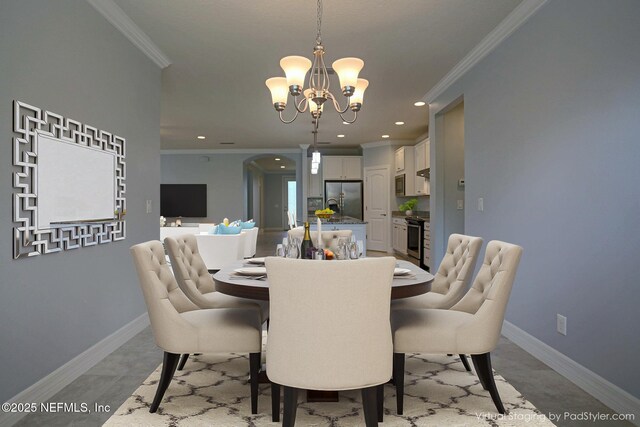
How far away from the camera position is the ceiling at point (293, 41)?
3.17 meters

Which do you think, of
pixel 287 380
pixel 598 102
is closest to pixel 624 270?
pixel 598 102

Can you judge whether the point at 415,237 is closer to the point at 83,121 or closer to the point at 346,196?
the point at 346,196

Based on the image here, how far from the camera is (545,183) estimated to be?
9.84 ft

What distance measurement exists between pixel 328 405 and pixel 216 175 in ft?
29.3

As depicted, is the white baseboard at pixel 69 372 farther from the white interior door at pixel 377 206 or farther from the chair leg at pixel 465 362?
the white interior door at pixel 377 206

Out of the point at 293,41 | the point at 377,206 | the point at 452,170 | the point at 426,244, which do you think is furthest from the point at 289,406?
the point at 377,206

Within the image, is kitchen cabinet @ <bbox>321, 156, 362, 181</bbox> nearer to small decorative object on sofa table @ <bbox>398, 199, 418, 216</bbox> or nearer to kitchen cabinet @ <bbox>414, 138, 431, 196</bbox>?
small decorative object on sofa table @ <bbox>398, 199, 418, 216</bbox>

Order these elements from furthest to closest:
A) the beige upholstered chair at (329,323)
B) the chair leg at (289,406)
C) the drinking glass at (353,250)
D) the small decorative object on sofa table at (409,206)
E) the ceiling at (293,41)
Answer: the small decorative object on sofa table at (409,206), the ceiling at (293,41), the drinking glass at (353,250), the chair leg at (289,406), the beige upholstered chair at (329,323)

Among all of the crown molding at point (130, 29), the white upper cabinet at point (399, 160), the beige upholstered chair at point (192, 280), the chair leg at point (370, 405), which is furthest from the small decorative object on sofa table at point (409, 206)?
the chair leg at point (370, 405)

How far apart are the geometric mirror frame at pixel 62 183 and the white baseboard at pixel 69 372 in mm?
712

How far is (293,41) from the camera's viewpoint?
12.5ft

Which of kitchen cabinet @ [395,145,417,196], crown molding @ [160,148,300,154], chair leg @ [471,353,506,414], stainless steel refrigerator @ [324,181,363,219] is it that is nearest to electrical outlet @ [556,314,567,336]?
chair leg @ [471,353,506,414]

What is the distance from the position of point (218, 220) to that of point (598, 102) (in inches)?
366

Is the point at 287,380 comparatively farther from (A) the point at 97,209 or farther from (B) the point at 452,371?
(A) the point at 97,209
